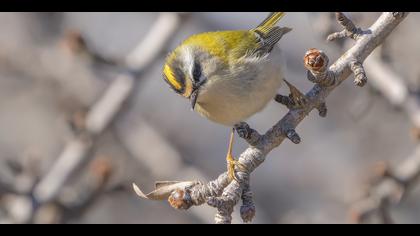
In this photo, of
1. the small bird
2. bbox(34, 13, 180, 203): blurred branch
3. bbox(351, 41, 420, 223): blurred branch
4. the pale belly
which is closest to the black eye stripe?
the small bird

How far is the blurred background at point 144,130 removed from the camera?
459cm

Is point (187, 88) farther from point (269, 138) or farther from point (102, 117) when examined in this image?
point (102, 117)

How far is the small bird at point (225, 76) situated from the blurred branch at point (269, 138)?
698 mm

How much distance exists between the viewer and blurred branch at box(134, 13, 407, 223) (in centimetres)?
277

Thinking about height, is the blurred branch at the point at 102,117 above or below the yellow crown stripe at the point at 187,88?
above

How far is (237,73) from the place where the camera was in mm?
4027

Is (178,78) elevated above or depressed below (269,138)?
above

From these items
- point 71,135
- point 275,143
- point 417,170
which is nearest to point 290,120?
point 275,143

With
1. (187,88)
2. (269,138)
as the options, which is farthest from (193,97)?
(269,138)

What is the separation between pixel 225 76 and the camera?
4.00 meters

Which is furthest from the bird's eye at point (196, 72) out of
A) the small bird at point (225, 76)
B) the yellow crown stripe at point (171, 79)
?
the yellow crown stripe at point (171, 79)

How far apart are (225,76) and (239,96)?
192mm

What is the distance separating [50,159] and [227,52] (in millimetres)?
4012

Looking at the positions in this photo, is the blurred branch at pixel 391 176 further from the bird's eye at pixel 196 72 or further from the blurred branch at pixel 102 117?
the blurred branch at pixel 102 117
